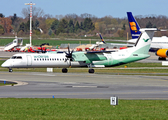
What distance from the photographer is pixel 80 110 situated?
17734 mm

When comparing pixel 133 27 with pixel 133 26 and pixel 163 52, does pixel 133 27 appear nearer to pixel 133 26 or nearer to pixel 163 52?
pixel 133 26

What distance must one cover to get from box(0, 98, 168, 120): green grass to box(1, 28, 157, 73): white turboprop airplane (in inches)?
1044

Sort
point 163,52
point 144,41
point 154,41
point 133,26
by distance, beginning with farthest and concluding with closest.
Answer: point 154,41, point 133,26, point 163,52, point 144,41

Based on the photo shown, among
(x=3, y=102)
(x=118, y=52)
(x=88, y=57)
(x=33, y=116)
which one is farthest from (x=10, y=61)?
(x=33, y=116)

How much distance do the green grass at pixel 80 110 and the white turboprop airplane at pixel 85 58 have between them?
26.5 meters

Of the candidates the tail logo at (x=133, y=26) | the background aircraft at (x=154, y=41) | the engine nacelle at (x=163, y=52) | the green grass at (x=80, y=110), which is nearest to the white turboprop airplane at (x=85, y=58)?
the engine nacelle at (x=163, y=52)

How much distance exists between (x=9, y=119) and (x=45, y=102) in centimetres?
613

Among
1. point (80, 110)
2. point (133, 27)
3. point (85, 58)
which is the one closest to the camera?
point (80, 110)

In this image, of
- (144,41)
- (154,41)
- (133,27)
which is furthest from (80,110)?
(154,41)

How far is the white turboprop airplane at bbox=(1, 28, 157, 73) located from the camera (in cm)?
4784

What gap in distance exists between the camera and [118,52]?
168 ft

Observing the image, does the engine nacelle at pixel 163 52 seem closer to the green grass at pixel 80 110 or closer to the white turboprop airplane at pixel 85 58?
the white turboprop airplane at pixel 85 58

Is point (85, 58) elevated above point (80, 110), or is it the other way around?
point (85, 58)

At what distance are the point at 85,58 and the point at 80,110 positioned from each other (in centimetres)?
3298
